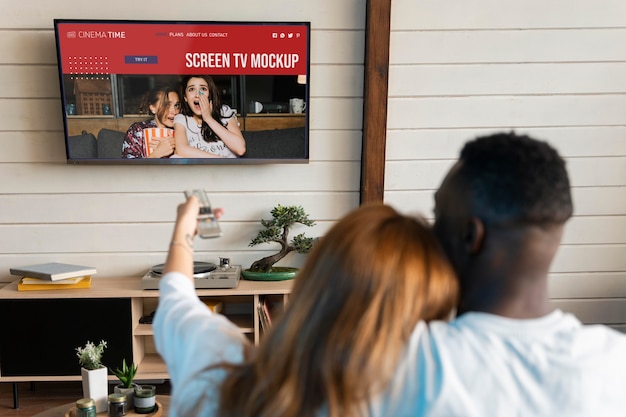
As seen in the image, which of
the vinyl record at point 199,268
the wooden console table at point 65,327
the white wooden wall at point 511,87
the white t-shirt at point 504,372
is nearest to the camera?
the white t-shirt at point 504,372

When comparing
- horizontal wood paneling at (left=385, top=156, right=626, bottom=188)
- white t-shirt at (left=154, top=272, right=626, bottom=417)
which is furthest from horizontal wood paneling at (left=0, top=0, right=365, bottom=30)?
white t-shirt at (left=154, top=272, right=626, bottom=417)

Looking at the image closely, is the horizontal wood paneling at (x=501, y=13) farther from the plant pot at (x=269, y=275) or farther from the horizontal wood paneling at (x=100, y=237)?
the plant pot at (x=269, y=275)

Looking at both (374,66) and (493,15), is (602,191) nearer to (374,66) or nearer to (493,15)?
(493,15)

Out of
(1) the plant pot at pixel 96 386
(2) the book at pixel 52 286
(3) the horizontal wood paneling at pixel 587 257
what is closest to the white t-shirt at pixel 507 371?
(1) the plant pot at pixel 96 386

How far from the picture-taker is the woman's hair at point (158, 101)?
2762 millimetres

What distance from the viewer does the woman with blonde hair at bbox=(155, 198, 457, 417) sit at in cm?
65

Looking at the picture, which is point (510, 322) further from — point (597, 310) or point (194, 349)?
point (597, 310)

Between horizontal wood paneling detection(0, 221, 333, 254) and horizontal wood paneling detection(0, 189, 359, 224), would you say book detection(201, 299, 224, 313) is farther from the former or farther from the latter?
horizontal wood paneling detection(0, 189, 359, 224)

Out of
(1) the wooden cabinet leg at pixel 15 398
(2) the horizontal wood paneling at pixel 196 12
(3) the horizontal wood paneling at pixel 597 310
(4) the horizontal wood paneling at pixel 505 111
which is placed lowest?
(1) the wooden cabinet leg at pixel 15 398

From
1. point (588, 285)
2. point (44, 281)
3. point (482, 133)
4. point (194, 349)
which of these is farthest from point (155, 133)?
point (588, 285)

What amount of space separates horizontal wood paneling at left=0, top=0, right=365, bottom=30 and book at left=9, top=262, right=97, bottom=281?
120 centimetres

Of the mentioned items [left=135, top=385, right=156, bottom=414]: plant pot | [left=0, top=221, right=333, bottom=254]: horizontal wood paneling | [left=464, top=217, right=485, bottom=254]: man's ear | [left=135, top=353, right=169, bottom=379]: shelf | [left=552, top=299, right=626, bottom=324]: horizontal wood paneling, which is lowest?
[left=135, top=353, right=169, bottom=379]: shelf

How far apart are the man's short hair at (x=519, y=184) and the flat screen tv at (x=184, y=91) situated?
2170mm

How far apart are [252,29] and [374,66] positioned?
0.63 metres
